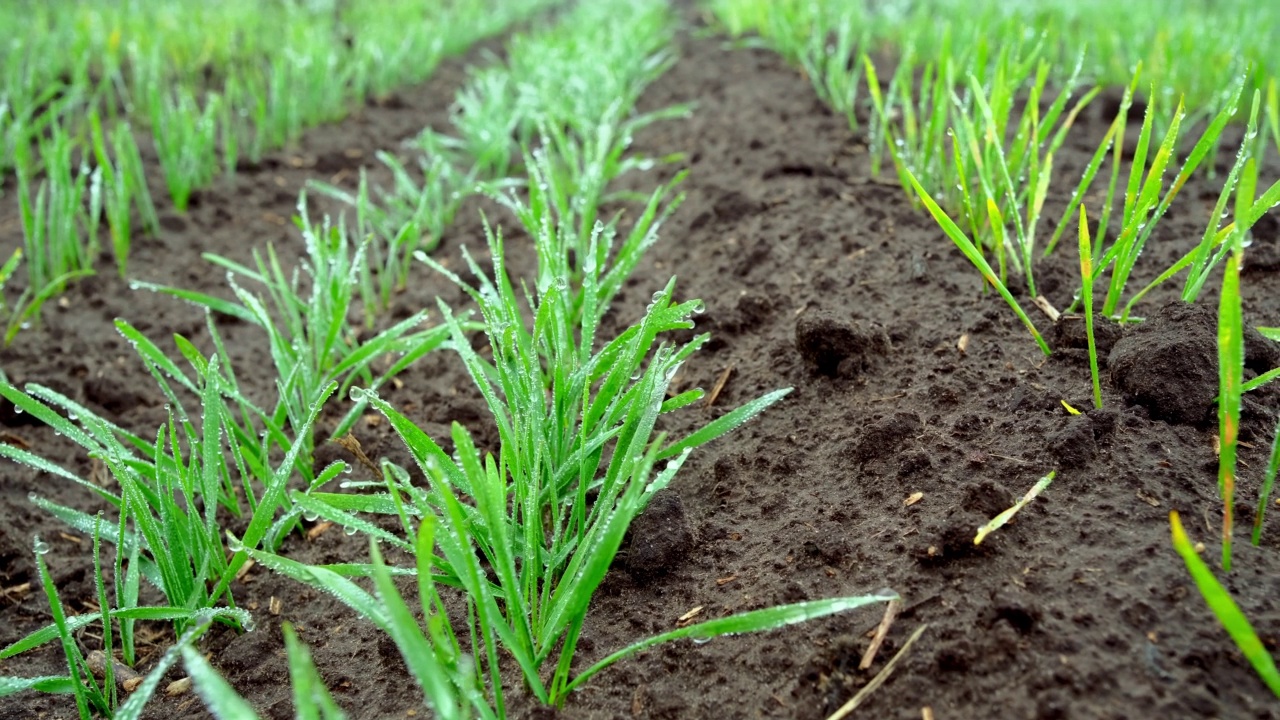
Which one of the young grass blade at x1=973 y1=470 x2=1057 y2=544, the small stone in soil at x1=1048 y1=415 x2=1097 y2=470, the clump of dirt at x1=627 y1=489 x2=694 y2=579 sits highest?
the small stone in soil at x1=1048 y1=415 x2=1097 y2=470

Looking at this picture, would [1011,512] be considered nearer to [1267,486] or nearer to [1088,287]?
[1267,486]

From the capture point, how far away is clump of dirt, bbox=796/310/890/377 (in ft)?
4.86

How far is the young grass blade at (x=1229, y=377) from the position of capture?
89 cm

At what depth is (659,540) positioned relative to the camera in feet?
4.03

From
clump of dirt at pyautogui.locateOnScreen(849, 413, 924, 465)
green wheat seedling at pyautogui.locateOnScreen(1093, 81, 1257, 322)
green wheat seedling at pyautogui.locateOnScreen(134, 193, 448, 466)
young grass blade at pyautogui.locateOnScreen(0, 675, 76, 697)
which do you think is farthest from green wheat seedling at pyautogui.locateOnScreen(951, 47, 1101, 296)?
young grass blade at pyautogui.locateOnScreen(0, 675, 76, 697)

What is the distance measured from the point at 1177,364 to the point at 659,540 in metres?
0.73

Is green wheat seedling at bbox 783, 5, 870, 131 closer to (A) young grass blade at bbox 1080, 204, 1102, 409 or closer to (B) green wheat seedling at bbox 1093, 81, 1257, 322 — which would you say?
(B) green wheat seedling at bbox 1093, 81, 1257, 322

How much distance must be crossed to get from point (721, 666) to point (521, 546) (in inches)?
13.0

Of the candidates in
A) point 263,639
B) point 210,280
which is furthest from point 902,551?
point 210,280

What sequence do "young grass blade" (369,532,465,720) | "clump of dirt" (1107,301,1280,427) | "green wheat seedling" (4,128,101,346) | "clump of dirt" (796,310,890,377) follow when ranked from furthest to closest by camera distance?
"green wheat seedling" (4,128,101,346), "clump of dirt" (796,310,890,377), "clump of dirt" (1107,301,1280,427), "young grass blade" (369,532,465,720)

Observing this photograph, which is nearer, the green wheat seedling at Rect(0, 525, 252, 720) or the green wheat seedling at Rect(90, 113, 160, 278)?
the green wheat seedling at Rect(0, 525, 252, 720)

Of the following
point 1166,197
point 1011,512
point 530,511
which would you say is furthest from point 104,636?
point 1166,197

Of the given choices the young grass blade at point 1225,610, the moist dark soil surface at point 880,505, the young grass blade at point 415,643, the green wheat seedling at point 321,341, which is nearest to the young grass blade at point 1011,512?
the moist dark soil surface at point 880,505

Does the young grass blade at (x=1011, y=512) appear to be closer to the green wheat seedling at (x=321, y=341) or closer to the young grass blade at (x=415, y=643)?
the young grass blade at (x=415, y=643)
